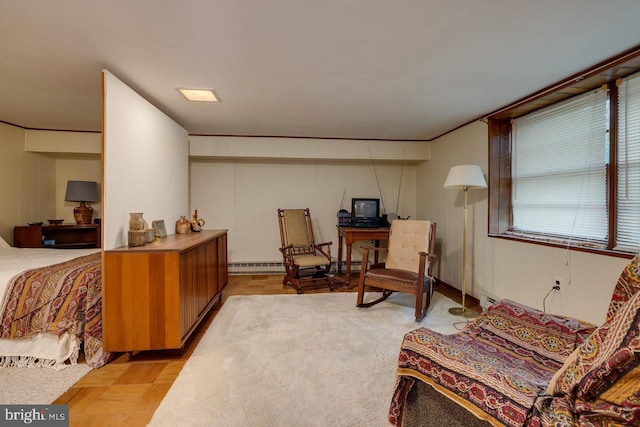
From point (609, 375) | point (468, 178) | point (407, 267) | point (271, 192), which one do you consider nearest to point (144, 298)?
point (609, 375)

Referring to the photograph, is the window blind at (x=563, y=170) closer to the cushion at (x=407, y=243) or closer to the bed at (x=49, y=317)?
the cushion at (x=407, y=243)

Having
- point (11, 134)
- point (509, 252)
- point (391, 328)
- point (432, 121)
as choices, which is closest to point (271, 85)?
point (432, 121)

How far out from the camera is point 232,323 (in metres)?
2.73

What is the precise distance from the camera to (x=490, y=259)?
3162mm

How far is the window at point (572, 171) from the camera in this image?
6.66 feet

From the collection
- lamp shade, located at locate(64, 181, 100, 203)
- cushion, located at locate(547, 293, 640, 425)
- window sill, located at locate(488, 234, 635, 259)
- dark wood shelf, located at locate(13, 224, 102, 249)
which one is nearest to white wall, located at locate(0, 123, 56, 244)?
dark wood shelf, located at locate(13, 224, 102, 249)

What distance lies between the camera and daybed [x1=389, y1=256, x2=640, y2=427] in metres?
0.77

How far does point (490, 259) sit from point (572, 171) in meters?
1.17

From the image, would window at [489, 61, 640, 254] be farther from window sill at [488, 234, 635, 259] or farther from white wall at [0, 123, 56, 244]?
white wall at [0, 123, 56, 244]

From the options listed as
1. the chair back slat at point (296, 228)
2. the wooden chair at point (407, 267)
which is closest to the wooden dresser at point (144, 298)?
the wooden chair at point (407, 267)

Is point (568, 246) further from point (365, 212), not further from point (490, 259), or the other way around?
point (365, 212)

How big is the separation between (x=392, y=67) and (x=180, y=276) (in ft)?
7.15

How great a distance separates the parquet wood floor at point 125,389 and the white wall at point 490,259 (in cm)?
300

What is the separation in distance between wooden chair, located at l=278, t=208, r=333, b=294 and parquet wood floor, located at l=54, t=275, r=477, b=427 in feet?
5.47
